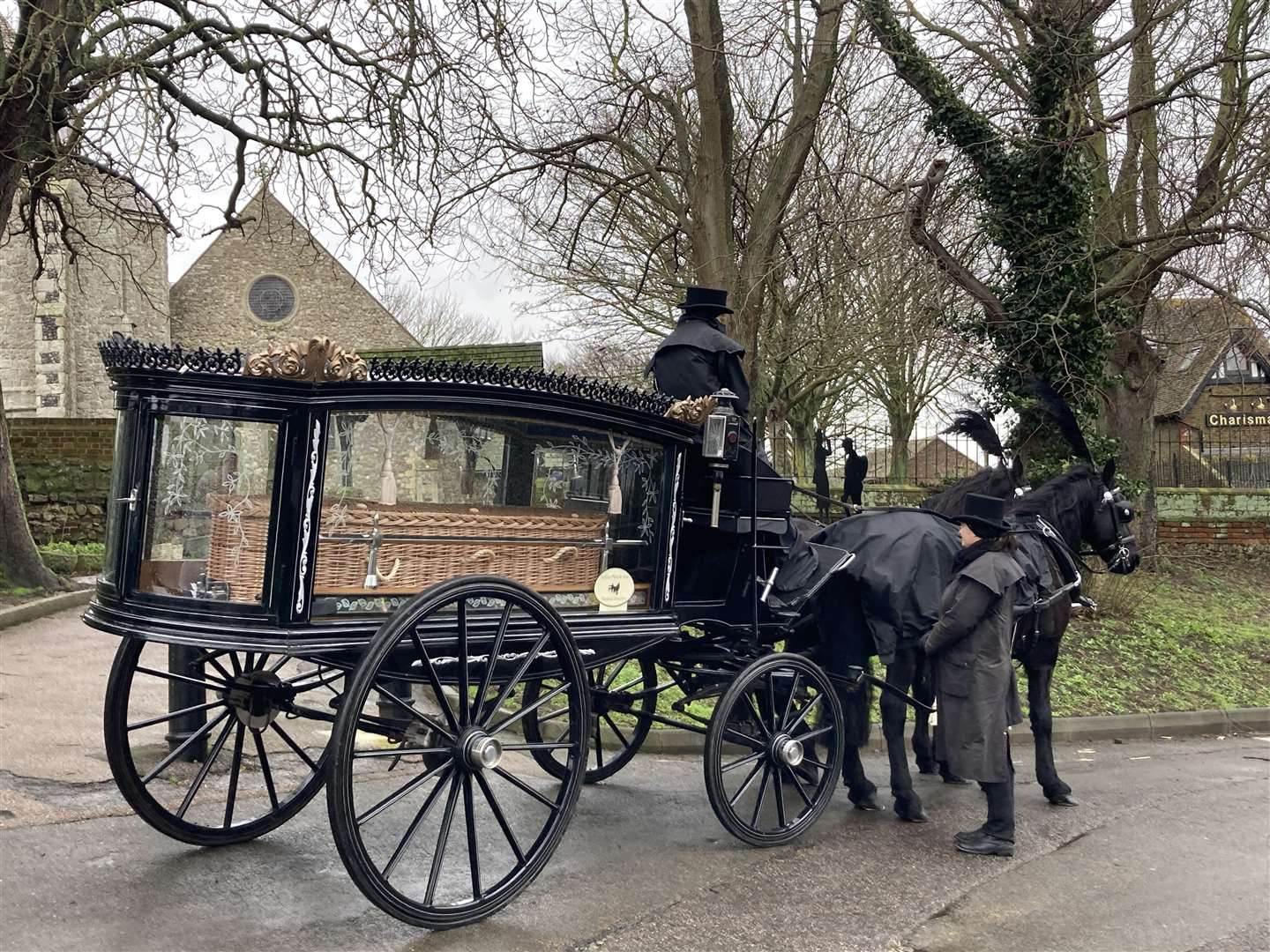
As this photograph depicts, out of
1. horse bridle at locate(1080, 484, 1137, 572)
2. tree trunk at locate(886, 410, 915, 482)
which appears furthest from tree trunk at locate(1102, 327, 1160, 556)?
horse bridle at locate(1080, 484, 1137, 572)

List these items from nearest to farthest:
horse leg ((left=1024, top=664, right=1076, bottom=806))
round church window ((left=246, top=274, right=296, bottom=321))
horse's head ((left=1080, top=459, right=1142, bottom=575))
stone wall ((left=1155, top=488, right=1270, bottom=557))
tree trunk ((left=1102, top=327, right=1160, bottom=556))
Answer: horse leg ((left=1024, top=664, right=1076, bottom=806)) < horse's head ((left=1080, top=459, right=1142, bottom=575)) < tree trunk ((left=1102, top=327, right=1160, bottom=556)) < stone wall ((left=1155, top=488, right=1270, bottom=557)) < round church window ((left=246, top=274, right=296, bottom=321))

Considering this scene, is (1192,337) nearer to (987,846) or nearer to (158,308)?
(987,846)

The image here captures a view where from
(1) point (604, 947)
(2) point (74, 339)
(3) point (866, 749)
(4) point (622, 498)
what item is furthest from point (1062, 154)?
(2) point (74, 339)

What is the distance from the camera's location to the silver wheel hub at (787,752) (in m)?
5.54

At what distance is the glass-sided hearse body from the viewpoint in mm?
4195

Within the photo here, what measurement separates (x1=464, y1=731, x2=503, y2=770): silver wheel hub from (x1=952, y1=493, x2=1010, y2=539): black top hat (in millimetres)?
2893

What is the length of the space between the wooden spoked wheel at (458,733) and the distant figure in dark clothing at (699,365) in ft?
5.21

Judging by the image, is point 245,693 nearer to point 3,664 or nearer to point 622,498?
point 622,498

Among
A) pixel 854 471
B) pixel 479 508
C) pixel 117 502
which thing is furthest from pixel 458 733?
pixel 854 471

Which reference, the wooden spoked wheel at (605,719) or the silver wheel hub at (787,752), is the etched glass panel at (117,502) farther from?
the silver wheel hub at (787,752)

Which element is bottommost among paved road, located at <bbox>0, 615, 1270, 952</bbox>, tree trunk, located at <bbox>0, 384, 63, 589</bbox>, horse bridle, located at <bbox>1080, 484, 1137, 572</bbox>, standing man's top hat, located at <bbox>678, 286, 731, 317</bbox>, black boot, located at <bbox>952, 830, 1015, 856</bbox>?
paved road, located at <bbox>0, 615, 1270, 952</bbox>

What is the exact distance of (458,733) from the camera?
438 cm

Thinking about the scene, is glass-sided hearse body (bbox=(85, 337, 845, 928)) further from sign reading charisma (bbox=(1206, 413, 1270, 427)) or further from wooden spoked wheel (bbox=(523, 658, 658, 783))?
sign reading charisma (bbox=(1206, 413, 1270, 427))

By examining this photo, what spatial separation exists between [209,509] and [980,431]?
4496 millimetres
